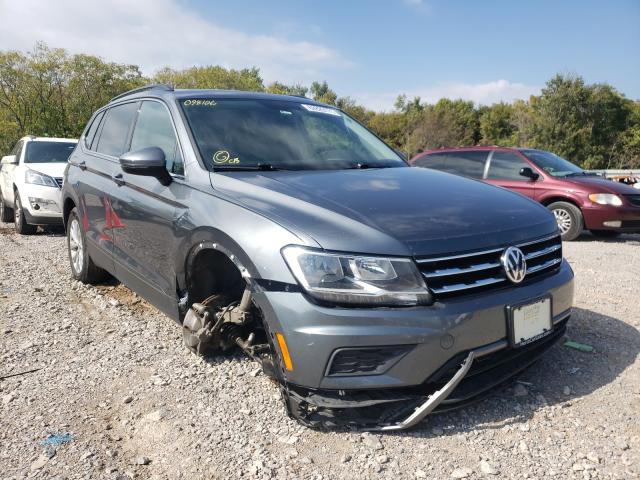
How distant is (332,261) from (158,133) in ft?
6.21

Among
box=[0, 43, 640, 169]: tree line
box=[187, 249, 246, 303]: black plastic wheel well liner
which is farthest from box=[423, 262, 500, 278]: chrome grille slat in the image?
box=[0, 43, 640, 169]: tree line

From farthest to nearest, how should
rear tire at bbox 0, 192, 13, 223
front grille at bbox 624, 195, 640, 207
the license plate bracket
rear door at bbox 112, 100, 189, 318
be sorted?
rear tire at bbox 0, 192, 13, 223 → front grille at bbox 624, 195, 640, 207 → rear door at bbox 112, 100, 189, 318 → the license plate bracket

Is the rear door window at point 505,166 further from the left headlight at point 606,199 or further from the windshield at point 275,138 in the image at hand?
the windshield at point 275,138

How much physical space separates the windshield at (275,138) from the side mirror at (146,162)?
0.24 m

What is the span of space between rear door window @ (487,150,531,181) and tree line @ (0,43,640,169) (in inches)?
393

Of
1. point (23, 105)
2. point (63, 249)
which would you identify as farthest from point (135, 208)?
point (23, 105)

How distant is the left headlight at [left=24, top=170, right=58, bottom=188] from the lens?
7.97m

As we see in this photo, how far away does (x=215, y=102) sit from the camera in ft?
11.4

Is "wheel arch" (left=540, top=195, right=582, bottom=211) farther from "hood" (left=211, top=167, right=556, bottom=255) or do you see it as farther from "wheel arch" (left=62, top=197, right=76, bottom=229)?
"wheel arch" (left=62, top=197, right=76, bottom=229)

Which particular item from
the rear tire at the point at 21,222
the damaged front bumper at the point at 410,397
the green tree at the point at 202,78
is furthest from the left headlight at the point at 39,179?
the green tree at the point at 202,78

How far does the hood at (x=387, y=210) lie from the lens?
2.22 metres

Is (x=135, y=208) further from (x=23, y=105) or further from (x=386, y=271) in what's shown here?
(x=23, y=105)

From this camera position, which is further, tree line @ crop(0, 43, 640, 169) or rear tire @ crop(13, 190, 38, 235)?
tree line @ crop(0, 43, 640, 169)

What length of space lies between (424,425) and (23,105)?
99.7 ft
